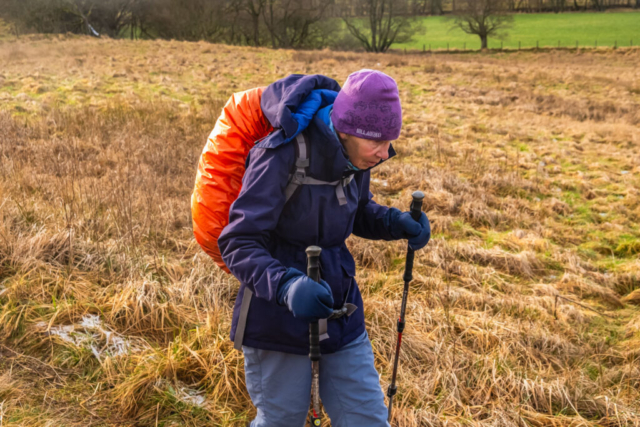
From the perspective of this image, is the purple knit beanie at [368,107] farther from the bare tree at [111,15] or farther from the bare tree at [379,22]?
the bare tree at [111,15]

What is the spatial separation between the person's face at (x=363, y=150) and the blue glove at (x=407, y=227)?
41cm

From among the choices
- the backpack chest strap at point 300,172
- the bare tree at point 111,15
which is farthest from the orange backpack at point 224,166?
the bare tree at point 111,15

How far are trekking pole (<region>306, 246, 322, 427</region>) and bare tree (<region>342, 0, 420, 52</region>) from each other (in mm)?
43919

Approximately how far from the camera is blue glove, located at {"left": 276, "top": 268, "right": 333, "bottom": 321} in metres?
1.56

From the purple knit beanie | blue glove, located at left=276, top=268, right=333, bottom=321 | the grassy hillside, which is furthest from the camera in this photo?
the grassy hillside

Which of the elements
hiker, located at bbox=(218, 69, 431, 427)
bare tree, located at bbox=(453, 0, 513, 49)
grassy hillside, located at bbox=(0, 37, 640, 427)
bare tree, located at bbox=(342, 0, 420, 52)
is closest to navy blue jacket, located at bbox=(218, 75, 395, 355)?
hiker, located at bbox=(218, 69, 431, 427)

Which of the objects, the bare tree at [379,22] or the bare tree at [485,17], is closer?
the bare tree at [379,22]

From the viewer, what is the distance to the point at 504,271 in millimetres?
4996

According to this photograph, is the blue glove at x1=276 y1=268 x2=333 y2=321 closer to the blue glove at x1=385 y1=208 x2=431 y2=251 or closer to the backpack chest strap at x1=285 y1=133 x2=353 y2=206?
the backpack chest strap at x1=285 y1=133 x2=353 y2=206

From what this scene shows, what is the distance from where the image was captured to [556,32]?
48531 millimetres

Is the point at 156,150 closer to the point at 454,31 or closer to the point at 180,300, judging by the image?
the point at 180,300

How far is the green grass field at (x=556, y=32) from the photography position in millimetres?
44000

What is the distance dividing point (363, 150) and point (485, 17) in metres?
50.3

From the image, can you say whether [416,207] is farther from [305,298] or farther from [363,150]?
[305,298]
